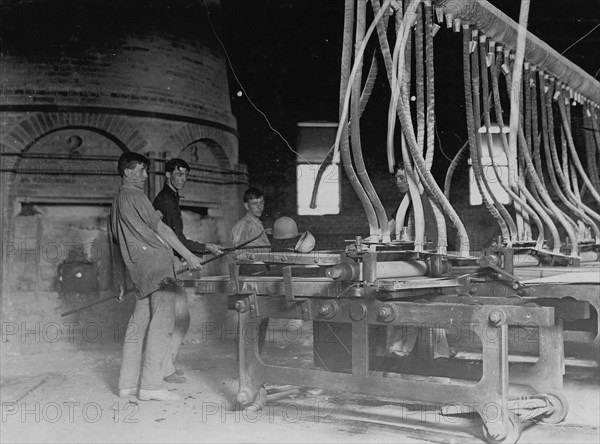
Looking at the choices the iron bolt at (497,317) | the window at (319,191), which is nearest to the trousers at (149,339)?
the iron bolt at (497,317)

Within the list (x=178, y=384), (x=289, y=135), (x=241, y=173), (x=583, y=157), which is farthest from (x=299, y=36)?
(x=178, y=384)

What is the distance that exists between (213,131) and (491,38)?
365cm

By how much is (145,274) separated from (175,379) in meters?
1.02

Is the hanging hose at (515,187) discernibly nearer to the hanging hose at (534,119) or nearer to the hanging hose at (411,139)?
the hanging hose at (534,119)

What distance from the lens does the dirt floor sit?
11.3 ft

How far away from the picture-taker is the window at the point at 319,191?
11328 mm

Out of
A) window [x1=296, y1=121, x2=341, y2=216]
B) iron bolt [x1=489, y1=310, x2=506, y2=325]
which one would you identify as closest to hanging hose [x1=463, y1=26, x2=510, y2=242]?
iron bolt [x1=489, y1=310, x2=506, y2=325]

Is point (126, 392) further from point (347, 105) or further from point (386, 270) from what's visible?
point (347, 105)

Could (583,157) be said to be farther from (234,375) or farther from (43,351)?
(43,351)

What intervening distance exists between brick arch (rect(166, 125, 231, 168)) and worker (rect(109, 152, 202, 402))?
2.58 metres

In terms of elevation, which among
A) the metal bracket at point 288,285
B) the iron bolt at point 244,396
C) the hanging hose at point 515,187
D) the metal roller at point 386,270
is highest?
the hanging hose at point 515,187

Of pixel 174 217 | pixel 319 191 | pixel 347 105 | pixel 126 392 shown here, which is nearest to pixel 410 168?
pixel 347 105

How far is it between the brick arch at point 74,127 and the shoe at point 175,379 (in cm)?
273

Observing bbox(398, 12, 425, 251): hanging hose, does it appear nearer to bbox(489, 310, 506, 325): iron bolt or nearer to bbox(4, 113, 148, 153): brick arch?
bbox(489, 310, 506, 325): iron bolt
